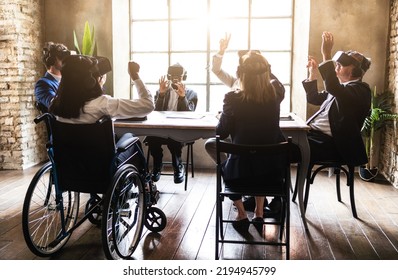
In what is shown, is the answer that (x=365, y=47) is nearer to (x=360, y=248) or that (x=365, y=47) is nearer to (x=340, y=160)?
(x=340, y=160)

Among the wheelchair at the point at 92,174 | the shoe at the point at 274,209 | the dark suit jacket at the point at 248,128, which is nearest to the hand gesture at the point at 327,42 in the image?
the dark suit jacket at the point at 248,128

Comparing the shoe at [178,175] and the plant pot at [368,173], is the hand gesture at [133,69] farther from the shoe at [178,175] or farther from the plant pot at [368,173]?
the plant pot at [368,173]

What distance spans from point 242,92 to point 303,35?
288 cm

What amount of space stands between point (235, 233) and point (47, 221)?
1405 millimetres

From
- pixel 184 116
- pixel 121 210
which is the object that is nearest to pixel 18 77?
pixel 184 116

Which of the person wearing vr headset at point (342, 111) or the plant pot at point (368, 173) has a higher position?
the person wearing vr headset at point (342, 111)

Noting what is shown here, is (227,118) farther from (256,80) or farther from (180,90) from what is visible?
(180,90)

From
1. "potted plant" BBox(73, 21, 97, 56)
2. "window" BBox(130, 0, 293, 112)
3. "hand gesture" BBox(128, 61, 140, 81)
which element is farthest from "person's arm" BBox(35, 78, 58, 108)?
"window" BBox(130, 0, 293, 112)

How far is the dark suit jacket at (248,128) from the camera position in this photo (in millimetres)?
2867

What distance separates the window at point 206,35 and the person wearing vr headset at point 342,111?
7.09 feet

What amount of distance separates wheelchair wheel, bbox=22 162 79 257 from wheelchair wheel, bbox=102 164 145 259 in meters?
0.35

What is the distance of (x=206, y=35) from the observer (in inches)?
232

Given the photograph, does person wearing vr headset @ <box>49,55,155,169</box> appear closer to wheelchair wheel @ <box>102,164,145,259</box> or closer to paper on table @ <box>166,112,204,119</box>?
wheelchair wheel @ <box>102,164,145,259</box>

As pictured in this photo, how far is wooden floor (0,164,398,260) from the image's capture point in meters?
2.94
